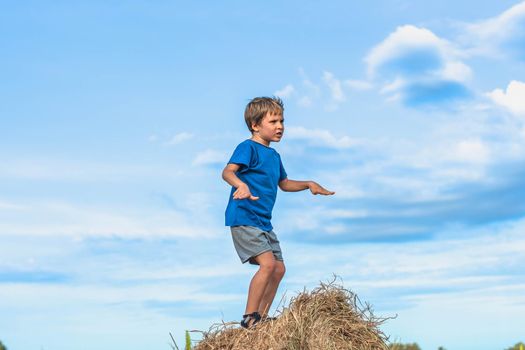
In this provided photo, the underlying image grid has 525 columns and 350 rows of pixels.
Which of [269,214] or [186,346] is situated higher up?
[269,214]

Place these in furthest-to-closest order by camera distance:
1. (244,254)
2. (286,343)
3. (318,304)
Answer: (244,254), (318,304), (286,343)

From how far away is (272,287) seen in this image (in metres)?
7.12

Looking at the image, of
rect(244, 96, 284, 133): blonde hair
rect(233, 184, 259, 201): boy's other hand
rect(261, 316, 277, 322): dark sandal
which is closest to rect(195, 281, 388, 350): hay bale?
rect(261, 316, 277, 322): dark sandal

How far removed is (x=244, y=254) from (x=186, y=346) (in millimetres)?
929

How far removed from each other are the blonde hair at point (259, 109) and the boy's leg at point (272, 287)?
1.36 m

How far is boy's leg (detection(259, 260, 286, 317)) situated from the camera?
23.0 ft

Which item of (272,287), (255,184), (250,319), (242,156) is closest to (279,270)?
(272,287)

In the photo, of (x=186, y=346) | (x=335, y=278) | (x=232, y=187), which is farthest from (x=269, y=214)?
(x=186, y=346)

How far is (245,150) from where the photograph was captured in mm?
7383

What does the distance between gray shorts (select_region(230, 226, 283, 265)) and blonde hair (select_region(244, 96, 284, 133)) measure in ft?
3.41

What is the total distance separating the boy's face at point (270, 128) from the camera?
7.59m

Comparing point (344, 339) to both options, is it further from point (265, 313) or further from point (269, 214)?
point (269, 214)

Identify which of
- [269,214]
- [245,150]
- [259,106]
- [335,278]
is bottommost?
[335,278]

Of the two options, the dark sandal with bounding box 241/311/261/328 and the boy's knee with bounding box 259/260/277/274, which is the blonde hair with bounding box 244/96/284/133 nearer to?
the boy's knee with bounding box 259/260/277/274
